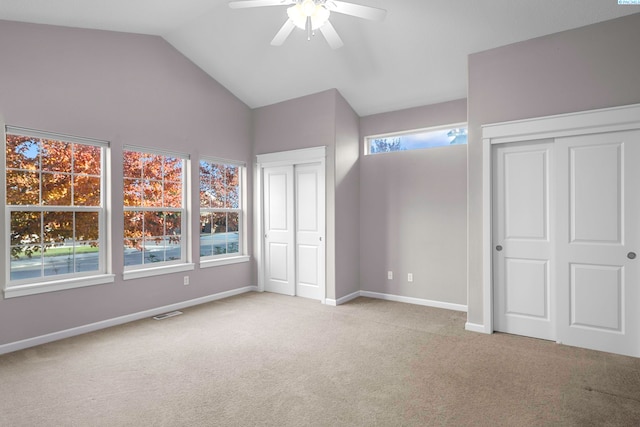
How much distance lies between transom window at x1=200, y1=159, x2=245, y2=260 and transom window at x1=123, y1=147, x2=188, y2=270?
0.34 metres

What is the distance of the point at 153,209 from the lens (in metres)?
4.51

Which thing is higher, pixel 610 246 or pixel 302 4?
pixel 302 4

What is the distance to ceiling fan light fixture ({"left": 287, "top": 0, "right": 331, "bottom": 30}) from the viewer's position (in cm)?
260

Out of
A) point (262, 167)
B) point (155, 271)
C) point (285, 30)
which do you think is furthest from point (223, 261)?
point (285, 30)

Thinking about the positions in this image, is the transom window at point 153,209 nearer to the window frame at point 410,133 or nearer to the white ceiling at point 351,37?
the white ceiling at point 351,37

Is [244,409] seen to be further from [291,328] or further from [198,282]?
[198,282]

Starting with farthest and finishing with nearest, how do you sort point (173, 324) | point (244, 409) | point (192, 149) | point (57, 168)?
Answer: point (192, 149), point (173, 324), point (57, 168), point (244, 409)

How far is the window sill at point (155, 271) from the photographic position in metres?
4.19

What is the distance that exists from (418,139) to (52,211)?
443 centimetres

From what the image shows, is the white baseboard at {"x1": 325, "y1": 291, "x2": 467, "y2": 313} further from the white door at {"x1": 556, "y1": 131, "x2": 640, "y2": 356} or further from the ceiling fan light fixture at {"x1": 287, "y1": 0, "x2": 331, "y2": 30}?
the ceiling fan light fixture at {"x1": 287, "y1": 0, "x2": 331, "y2": 30}

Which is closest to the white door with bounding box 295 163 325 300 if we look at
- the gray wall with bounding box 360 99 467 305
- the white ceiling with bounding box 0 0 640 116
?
the gray wall with bounding box 360 99 467 305

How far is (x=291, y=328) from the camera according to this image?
3.95 meters

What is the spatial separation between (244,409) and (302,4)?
285 centimetres

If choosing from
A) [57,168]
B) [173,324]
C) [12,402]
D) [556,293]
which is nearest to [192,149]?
[57,168]
